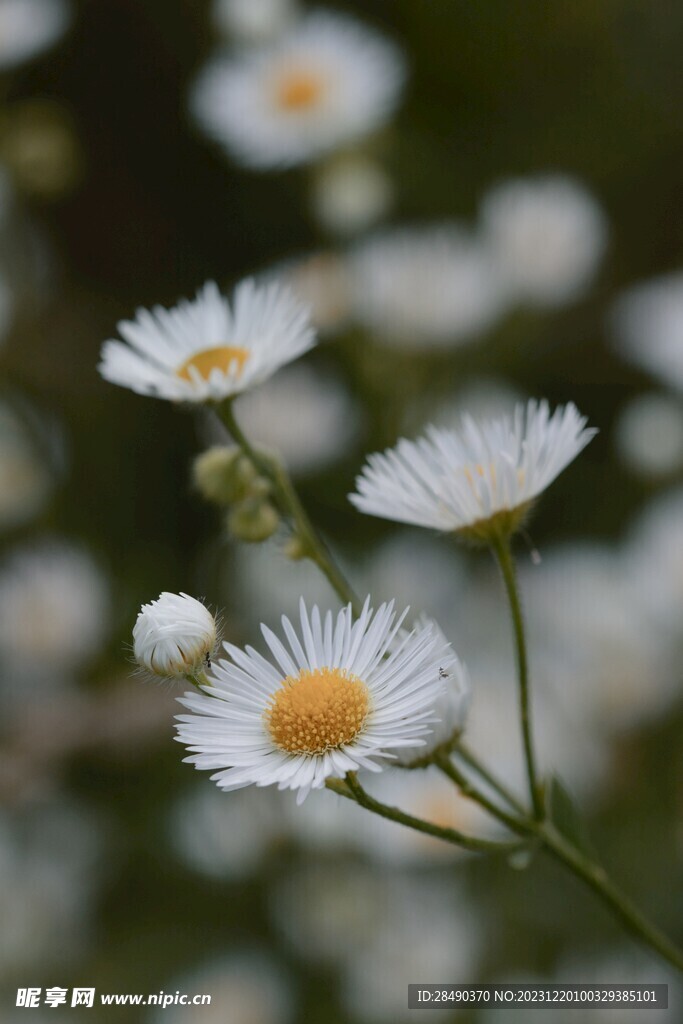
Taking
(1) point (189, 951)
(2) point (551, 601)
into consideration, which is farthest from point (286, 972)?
(2) point (551, 601)

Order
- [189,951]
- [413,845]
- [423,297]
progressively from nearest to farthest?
1. [413,845]
2. [189,951]
3. [423,297]

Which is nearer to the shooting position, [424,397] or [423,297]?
[424,397]

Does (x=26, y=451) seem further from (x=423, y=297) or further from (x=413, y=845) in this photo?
(x=413, y=845)

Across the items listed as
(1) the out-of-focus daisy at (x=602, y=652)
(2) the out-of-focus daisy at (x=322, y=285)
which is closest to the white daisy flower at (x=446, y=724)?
(1) the out-of-focus daisy at (x=602, y=652)

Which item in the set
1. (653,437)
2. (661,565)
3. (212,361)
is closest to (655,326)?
(653,437)

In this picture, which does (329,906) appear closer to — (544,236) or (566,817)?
(566,817)

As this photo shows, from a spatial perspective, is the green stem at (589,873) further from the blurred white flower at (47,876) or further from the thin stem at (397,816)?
the blurred white flower at (47,876)
